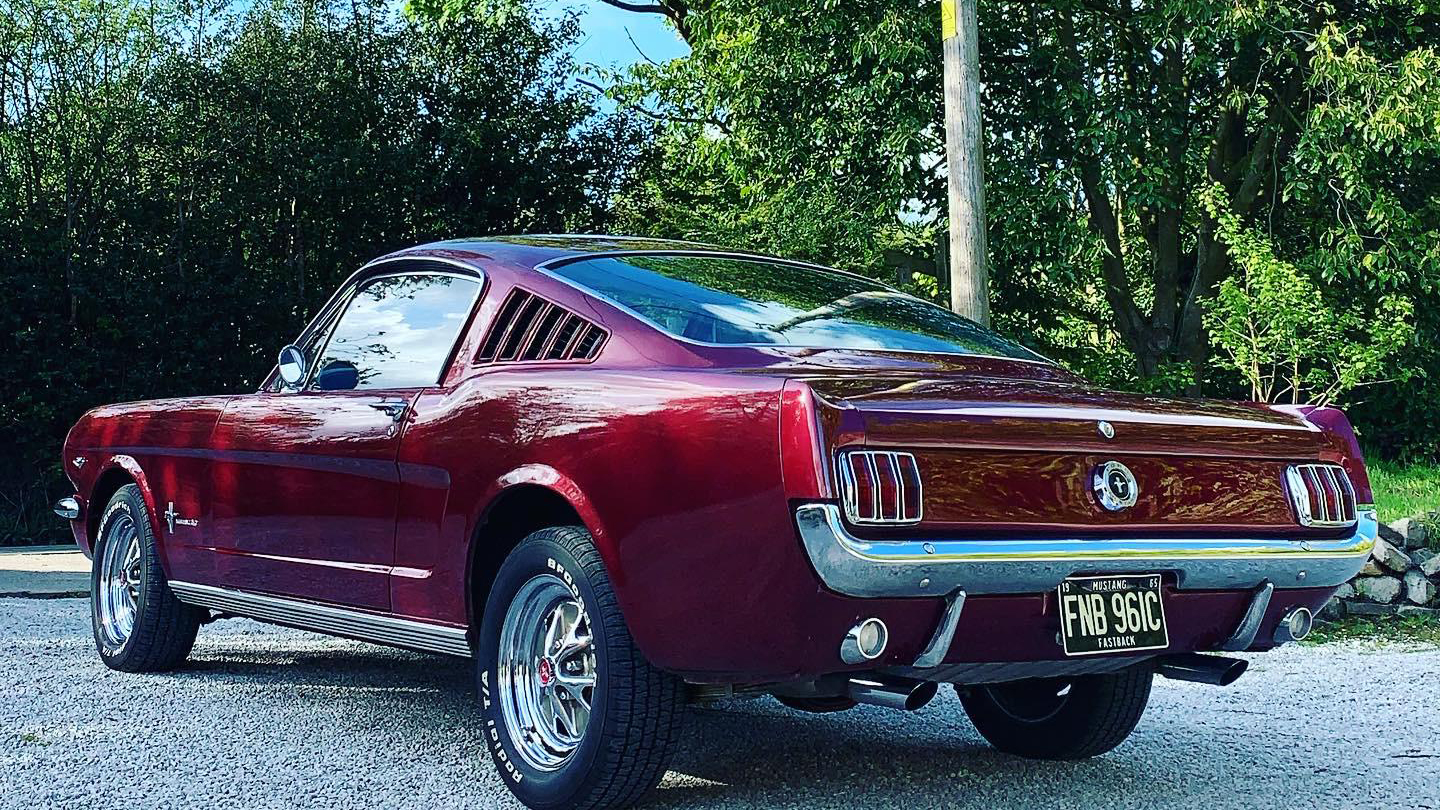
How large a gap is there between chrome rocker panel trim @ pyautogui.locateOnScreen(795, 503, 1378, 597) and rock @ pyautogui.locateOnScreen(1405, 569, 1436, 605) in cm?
471

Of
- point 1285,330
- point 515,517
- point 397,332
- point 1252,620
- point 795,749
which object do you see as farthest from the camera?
point 1285,330

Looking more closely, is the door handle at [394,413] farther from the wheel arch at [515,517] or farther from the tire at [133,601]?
the tire at [133,601]

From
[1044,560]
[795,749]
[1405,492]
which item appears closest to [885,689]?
[1044,560]

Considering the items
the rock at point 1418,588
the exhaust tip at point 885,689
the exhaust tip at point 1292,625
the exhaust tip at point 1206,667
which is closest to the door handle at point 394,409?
the exhaust tip at point 885,689

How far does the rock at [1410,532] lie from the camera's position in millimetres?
8383

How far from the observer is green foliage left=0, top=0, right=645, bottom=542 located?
1566cm

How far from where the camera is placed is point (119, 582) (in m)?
6.34

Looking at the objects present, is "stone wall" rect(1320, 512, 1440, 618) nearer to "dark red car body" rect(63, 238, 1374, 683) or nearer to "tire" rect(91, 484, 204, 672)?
"dark red car body" rect(63, 238, 1374, 683)

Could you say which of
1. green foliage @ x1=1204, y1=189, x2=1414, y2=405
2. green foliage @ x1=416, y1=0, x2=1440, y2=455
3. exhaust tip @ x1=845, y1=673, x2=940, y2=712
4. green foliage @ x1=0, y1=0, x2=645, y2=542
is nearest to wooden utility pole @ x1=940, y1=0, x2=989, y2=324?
green foliage @ x1=1204, y1=189, x2=1414, y2=405

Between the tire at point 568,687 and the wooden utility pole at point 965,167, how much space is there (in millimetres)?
6131

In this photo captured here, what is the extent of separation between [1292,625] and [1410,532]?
504 cm

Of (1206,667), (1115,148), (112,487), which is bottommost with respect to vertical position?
(112,487)

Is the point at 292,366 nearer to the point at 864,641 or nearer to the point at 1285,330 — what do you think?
the point at 864,641

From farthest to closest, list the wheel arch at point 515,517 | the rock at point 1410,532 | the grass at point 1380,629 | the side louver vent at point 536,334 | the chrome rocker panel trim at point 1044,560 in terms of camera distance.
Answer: the rock at point 1410,532
the grass at point 1380,629
the side louver vent at point 536,334
the wheel arch at point 515,517
the chrome rocker panel trim at point 1044,560
